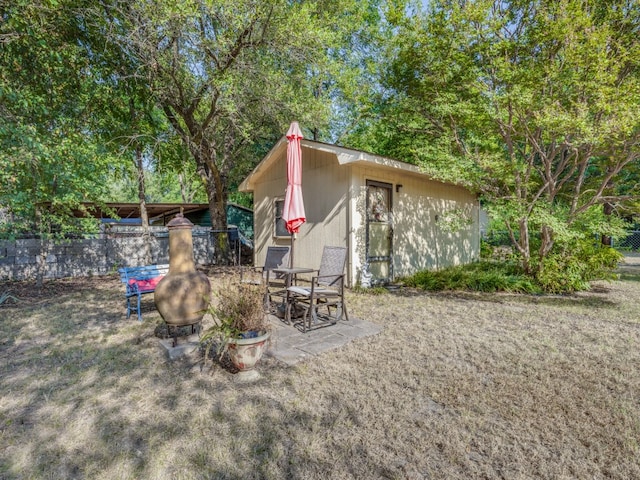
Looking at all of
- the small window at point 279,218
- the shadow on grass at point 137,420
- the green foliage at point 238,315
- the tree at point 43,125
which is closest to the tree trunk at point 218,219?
the small window at point 279,218

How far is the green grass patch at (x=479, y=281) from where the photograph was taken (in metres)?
6.89

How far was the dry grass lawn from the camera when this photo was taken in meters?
1.96

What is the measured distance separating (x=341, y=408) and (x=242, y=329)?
1.13 m

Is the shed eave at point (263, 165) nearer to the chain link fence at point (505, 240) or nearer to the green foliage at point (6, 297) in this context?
the green foliage at point (6, 297)

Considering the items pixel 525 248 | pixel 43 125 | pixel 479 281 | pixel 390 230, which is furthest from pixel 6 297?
pixel 525 248

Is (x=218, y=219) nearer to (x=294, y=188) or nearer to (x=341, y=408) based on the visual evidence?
(x=294, y=188)

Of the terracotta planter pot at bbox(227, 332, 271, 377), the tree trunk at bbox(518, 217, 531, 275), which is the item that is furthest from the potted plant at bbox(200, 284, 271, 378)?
the tree trunk at bbox(518, 217, 531, 275)

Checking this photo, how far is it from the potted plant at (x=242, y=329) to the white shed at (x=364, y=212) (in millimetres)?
4001

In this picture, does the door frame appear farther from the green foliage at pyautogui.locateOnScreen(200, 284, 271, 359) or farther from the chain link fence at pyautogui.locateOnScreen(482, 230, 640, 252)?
the chain link fence at pyautogui.locateOnScreen(482, 230, 640, 252)

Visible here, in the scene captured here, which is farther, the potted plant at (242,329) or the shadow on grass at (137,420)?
the potted plant at (242,329)

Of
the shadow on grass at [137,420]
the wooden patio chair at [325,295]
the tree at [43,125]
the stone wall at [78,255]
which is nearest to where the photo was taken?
the shadow on grass at [137,420]

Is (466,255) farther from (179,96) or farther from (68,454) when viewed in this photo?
(68,454)

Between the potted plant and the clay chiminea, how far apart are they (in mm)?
365

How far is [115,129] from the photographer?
808cm
